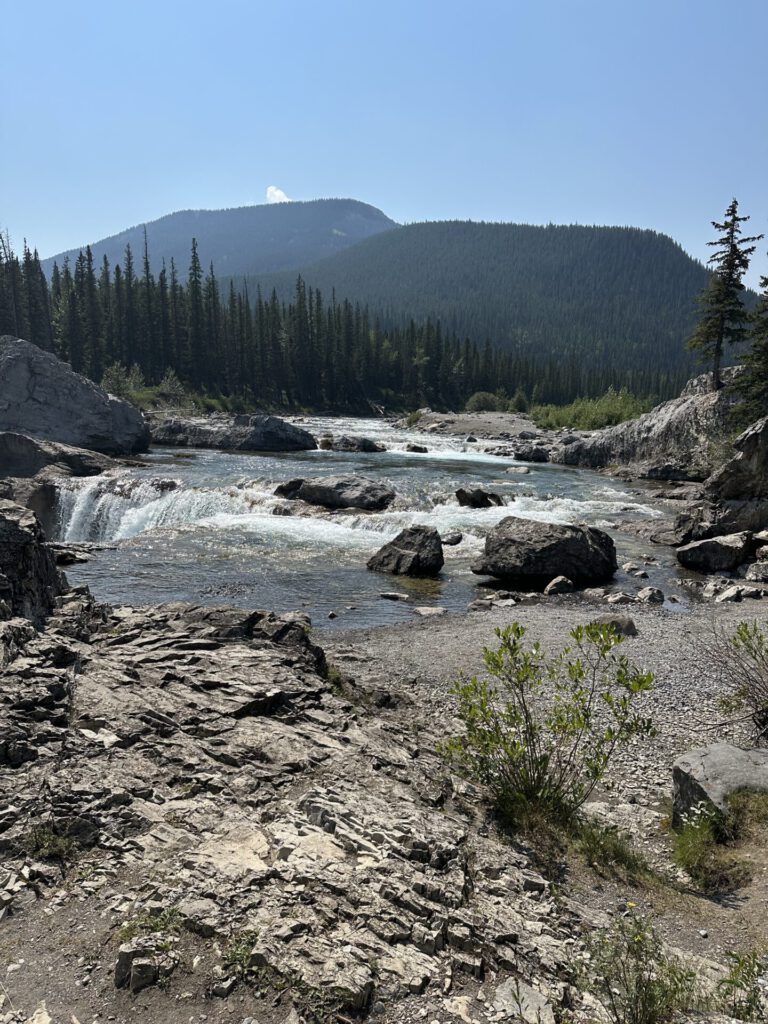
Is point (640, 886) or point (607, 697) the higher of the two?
point (607, 697)

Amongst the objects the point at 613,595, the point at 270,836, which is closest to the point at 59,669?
the point at 270,836

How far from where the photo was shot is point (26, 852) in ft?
18.2

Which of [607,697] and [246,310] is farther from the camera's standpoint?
[246,310]

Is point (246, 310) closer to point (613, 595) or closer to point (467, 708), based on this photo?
point (613, 595)

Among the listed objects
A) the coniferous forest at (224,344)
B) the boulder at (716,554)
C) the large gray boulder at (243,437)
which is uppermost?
the coniferous forest at (224,344)

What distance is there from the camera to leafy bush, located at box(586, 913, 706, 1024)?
4.31 metres

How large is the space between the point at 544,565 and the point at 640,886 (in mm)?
14821

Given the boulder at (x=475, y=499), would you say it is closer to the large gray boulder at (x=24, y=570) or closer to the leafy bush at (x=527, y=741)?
the large gray boulder at (x=24, y=570)

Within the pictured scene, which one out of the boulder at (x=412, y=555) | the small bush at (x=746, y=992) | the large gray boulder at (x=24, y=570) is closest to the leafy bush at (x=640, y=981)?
the small bush at (x=746, y=992)

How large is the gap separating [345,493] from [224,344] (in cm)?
8108

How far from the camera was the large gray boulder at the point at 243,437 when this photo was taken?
54.4 m

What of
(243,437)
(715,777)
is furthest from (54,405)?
(715,777)

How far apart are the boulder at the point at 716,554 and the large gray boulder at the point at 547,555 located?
3.15 m

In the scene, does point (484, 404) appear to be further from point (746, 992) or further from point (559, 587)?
point (746, 992)
